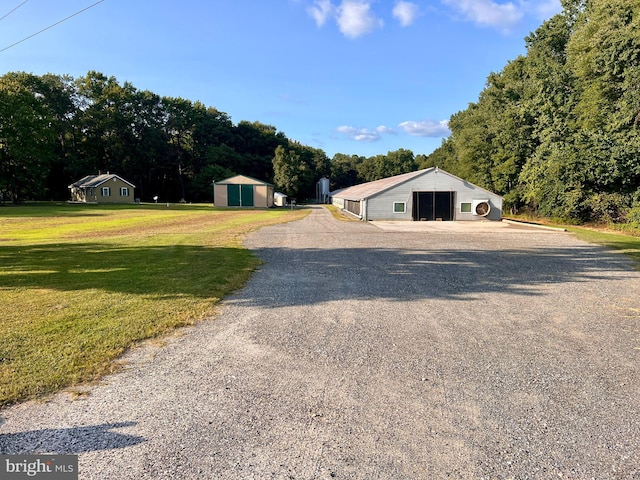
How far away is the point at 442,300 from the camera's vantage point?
6.47 meters

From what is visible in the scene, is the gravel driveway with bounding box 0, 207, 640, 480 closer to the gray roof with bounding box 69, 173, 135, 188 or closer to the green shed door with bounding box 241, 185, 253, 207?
the green shed door with bounding box 241, 185, 253, 207

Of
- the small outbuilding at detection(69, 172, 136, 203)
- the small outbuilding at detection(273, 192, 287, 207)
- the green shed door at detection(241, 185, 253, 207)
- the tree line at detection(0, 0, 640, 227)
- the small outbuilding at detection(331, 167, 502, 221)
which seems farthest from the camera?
the small outbuilding at detection(273, 192, 287, 207)

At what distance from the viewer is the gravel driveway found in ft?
8.19

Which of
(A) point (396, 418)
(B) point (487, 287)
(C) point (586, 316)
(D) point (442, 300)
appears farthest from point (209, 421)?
(B) point (487, 287)

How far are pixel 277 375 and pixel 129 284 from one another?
474cm

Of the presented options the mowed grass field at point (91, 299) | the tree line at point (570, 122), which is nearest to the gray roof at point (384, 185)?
the tree line at point (570, 122)

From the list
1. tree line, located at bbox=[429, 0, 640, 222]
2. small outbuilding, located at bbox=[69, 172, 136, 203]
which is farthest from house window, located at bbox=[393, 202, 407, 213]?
small outbuilding, located at bbox=[69, 172, 136, 203]

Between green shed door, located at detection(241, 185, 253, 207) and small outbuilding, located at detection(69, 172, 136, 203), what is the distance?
18.8m

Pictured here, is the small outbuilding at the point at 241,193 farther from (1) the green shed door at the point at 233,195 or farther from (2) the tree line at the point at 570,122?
(2) the tree line at the point at 570,122

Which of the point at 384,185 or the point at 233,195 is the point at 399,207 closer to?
the point at 384,185

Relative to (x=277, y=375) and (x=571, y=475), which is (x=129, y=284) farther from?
(x=571, y=475)

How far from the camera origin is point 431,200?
28.3m

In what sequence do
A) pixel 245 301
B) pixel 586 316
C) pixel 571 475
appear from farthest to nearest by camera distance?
pixel 245 301, pixel 586 316, pixel 571 475

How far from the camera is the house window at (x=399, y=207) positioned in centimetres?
2786
